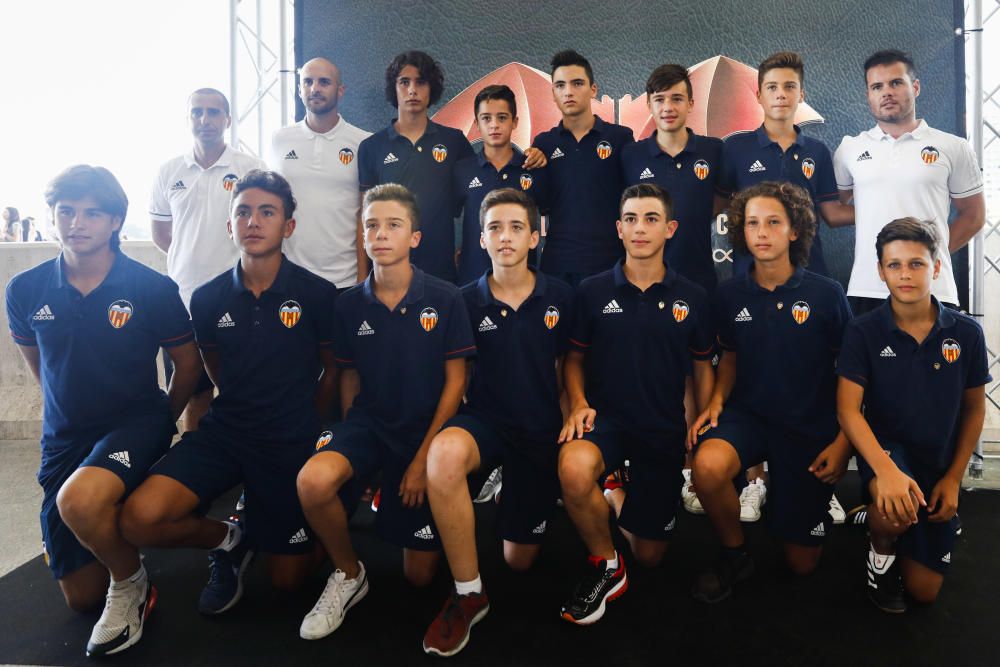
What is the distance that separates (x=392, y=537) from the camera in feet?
7.34

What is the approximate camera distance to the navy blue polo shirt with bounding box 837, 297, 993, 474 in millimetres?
2113

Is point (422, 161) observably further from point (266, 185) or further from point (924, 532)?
point (924, 532)

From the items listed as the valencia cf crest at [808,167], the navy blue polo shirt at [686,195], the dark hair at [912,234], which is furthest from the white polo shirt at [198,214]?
the dark hair at [912,234]

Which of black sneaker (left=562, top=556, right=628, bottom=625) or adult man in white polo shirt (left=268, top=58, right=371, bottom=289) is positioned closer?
black sneaker (left=562, top=556, right=628, bottom=625)

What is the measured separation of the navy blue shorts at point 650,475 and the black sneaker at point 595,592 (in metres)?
0.24

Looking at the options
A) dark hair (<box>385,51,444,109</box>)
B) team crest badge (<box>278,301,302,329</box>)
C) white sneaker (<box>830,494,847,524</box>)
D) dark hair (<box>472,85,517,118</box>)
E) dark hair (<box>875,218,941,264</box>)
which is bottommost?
white sneaker (<box>830,494,847,524</box>)

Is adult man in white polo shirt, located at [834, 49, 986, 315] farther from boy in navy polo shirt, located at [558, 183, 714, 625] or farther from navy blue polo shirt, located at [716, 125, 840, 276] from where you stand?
boy in navy polo shirt, located at [558, 183, 714, 625]

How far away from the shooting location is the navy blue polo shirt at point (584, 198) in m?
2.88

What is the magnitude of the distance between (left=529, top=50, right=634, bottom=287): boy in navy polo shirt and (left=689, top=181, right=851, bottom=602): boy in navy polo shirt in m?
0.66

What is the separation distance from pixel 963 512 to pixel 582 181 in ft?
7.70

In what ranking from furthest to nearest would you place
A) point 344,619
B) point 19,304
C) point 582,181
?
1. point 582,181
2. point 19,304
3. point 344,619

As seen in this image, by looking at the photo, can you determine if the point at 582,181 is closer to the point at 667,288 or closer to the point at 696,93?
the point at 667,288

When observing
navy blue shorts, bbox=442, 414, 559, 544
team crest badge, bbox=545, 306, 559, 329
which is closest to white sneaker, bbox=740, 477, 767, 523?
navy blue shorts, bbox=442, 414, 559, 544

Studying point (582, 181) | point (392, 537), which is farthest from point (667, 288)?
point (392, 537)
